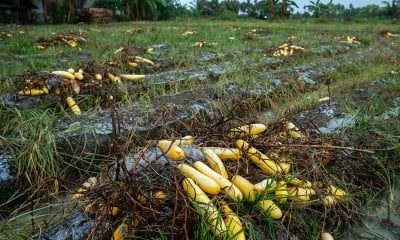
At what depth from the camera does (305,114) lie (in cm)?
368

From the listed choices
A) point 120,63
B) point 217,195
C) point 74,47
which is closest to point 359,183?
point 217,195

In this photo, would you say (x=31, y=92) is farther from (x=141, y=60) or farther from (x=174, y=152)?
(x=174, y=152)

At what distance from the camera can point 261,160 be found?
240 centimetres

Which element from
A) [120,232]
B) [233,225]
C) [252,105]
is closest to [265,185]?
[233,225]

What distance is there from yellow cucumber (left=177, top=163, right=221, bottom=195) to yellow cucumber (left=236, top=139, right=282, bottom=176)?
0.47 metres

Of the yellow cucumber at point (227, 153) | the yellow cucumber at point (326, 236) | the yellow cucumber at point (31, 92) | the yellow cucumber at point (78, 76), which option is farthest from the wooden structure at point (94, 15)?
the yellow cucumber at point (326, 236)

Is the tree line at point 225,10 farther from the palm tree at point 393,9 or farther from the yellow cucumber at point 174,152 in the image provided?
the yellow cucumber at point 174,152

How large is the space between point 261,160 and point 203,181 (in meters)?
0.56

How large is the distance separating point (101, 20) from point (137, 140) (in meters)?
21.4

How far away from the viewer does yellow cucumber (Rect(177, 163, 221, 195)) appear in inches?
78.7

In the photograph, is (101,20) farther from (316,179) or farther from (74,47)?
(316,179)

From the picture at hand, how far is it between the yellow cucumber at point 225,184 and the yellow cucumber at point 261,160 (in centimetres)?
35

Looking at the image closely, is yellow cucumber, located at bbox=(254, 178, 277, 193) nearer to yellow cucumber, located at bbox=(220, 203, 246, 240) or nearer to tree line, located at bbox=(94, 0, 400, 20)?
yellow cucumber, located at bbox=(220, 203, 246, 240)

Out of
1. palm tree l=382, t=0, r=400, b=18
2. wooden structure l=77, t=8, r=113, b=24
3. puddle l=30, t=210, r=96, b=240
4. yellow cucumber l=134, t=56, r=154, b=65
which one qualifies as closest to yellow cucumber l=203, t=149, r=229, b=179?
puddle l=30, t=210, r=96, b=240
